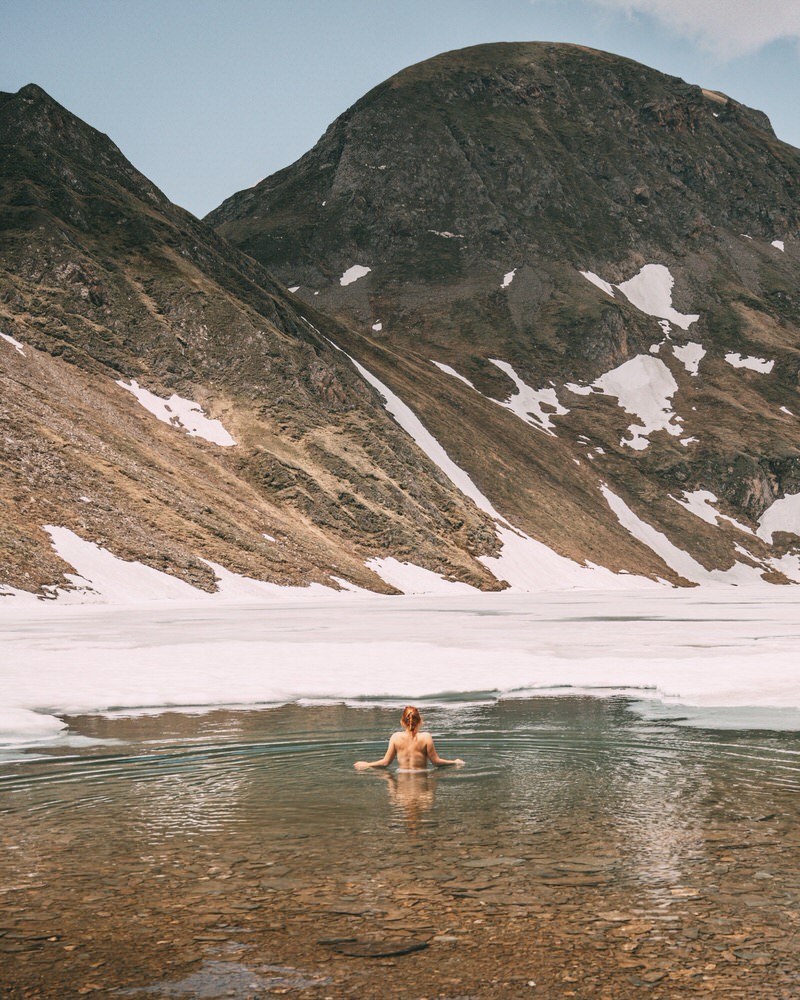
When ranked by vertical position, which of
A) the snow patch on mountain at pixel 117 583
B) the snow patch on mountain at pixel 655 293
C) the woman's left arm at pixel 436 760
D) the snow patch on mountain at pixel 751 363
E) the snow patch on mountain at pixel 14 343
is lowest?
the woman's left arm at pixel 436 760

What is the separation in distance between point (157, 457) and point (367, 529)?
17588mm

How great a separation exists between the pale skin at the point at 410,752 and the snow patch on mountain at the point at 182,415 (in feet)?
222

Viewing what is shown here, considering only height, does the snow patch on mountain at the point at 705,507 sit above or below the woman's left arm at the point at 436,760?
above

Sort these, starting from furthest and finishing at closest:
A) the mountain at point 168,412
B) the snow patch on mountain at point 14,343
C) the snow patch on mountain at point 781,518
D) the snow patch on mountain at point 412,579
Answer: the snow patch on mountain at point 781,518 < the snow patch on mountain at point 14,343 < the snow patch on mountain at point 412,579 < the mountain at point 168,412

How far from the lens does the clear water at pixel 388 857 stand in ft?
22.4

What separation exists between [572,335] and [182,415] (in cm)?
9178

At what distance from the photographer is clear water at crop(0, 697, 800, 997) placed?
682 cm

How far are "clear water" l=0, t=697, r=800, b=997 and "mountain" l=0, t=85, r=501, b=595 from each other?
3889cm

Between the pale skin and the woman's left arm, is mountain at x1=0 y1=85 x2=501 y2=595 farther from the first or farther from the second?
the woman's left arm

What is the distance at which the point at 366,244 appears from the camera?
18262 cm

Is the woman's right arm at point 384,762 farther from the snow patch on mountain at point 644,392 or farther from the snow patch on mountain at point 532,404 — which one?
the snow patch on mountain at point 644,392

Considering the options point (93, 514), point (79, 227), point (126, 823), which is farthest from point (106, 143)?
point (126, 823)

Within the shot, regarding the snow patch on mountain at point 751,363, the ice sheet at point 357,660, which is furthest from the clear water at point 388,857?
the snow patch on mountain at point 751,363

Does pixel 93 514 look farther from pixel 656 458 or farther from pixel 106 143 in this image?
pixel 656 458
